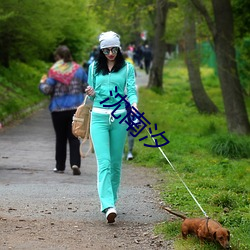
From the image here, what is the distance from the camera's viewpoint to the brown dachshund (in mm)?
5984

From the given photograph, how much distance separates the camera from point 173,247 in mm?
6387

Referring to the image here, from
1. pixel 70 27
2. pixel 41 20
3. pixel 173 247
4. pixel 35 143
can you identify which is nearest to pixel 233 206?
pixel 173 247

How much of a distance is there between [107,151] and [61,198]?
1554 mm

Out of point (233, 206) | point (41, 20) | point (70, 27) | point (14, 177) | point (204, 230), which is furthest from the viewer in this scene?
point (70, 27)

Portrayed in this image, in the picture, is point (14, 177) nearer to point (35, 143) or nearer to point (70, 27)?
point (35, 143)

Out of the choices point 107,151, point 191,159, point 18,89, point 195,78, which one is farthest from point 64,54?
point 195,78

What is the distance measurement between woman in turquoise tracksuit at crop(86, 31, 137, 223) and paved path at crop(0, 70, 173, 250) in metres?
0.46

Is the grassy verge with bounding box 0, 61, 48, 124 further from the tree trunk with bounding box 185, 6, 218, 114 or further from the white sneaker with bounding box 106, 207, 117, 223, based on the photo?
the white sneaker with bounding box 106, 207, 117, 223

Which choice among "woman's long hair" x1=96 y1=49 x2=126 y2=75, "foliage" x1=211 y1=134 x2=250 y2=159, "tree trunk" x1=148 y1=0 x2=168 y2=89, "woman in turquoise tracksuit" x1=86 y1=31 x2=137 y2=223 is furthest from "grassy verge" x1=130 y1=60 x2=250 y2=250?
"tree trunk" x1=148 y1=0 x2=168 y2=89

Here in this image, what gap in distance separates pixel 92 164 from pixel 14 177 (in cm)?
223

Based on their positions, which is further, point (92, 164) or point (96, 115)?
point (92, 164)

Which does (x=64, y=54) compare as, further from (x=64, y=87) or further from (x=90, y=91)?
(x=90, y=91)

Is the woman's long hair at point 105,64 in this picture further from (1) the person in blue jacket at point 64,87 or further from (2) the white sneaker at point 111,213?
(1) the person in blue jacket at point 64,87

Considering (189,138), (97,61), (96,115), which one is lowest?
(189,138)
